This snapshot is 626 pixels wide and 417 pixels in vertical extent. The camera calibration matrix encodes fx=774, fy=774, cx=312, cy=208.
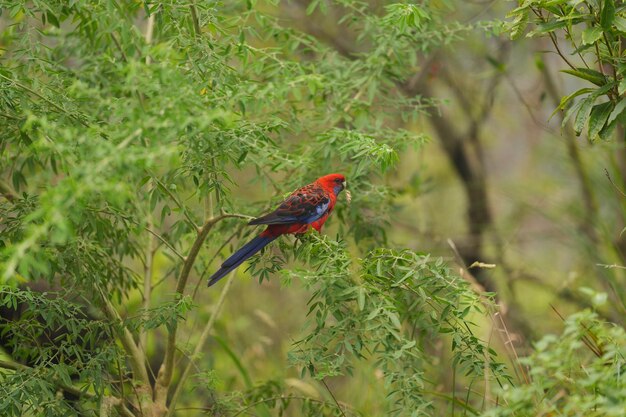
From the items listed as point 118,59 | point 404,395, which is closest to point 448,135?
point 118,59

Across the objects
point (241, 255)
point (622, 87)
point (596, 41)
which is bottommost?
point (241, 255)

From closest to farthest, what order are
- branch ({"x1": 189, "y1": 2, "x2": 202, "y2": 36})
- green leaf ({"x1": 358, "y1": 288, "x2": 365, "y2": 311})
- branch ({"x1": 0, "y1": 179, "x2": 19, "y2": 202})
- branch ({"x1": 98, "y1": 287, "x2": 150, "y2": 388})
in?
green leaf ({"x1": 358, "y1": 288, "x2": 365, "y2": 311}) < branch ({"x1": 189, "y1": 2, "x2": 202, "y2": 36}) < branch ({"x1": 98, "y1": 287, "x2": 150, "y2": 388}) < branch ({"x1": 0, "y1": 179, "x2": 19, "y2": 202})

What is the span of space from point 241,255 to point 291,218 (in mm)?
249

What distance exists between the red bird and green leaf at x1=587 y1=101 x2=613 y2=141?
1115mm

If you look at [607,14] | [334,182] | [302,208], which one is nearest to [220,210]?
[302,208]

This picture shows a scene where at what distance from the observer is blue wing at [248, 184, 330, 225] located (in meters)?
3.07

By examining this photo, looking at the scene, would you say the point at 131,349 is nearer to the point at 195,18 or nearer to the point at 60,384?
the point at 60,384

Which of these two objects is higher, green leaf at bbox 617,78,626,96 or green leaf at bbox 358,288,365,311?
green leaf at bbox 617,78,626,96

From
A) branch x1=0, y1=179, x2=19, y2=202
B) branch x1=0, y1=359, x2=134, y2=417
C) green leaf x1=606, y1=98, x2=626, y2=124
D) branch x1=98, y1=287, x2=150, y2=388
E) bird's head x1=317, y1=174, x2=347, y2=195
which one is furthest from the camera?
bird's head x1=317, y1=174, x2=347, y2=195

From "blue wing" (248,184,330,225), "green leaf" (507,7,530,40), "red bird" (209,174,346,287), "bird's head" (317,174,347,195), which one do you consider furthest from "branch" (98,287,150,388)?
"green leaf" (507,7,530,40)

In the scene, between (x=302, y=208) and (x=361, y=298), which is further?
(x=302, y=208)

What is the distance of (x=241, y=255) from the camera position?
3086mm

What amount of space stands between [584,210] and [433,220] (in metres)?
1.53

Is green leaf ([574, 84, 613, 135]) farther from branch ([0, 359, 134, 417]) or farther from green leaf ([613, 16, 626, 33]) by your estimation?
Result: branch ([0, 359, 134, 417])
